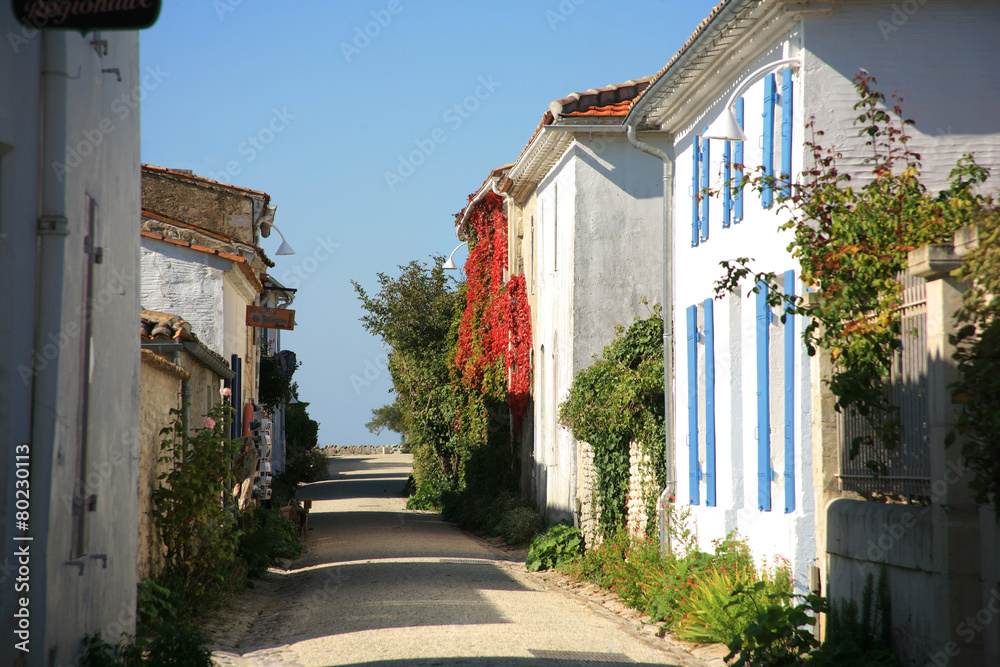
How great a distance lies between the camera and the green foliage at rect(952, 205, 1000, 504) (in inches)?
218

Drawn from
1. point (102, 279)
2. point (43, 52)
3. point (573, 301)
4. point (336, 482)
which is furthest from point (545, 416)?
point (336, 482)

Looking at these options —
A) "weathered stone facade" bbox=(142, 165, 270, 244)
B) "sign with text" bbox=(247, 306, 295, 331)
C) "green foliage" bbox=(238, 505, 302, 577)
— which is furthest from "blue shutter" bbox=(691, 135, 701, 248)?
"weathered stone facade" bbox=(142, 165, 270, 244)

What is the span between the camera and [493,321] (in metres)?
24.1

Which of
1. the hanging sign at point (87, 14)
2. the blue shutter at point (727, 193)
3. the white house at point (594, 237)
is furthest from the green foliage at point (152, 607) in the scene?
the white house at point (594, 237)

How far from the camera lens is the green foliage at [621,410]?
1418 centimetres

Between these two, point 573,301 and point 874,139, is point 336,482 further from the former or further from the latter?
point 874,139

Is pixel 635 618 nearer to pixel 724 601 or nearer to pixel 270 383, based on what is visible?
pixel 724 601

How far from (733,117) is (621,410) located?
21.5 feet

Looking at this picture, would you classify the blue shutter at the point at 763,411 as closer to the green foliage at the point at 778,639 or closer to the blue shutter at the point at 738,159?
the blue shutter at the point at 738,159

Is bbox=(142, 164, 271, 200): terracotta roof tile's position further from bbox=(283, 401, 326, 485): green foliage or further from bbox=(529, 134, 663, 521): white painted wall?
bbox=(283, 401, 326, 485): green foliage

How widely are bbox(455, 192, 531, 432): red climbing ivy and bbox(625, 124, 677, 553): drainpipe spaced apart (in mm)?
8216

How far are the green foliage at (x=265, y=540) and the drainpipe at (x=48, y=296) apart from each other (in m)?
7.03

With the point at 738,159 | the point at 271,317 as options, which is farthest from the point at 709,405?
the point at 271,317

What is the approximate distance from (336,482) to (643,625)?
34.4m
